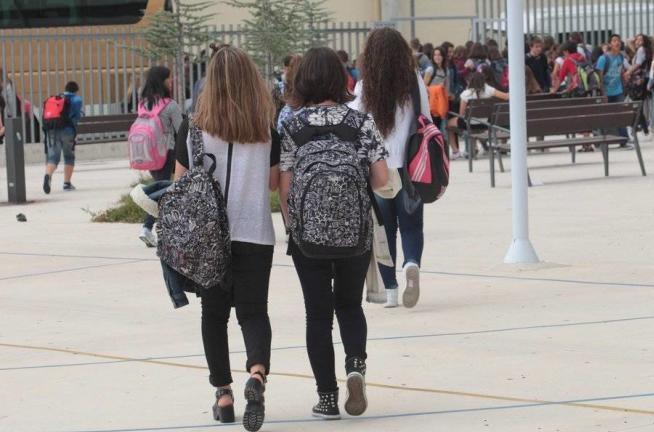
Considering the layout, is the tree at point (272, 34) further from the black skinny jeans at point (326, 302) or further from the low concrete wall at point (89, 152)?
the black skinny jeans at point (326, 302)

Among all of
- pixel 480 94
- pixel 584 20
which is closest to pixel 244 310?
pixel 480 94

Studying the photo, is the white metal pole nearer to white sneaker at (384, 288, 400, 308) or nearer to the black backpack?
white sneaker at (384, 288, 400, 308)

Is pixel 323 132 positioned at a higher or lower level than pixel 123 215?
higher

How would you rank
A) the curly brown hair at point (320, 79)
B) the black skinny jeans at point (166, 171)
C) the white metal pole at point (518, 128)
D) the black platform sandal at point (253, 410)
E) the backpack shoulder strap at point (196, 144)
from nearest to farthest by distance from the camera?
the black platform sandal at point (253, 410) → the backpack shoulder strap at point (196, 144) → the curly brown hair at point (320, 79) → the white metal pole at point (518, 128) → the black skinny jeans at point (166, 171)

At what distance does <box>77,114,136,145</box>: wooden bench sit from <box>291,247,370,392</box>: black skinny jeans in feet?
58.4

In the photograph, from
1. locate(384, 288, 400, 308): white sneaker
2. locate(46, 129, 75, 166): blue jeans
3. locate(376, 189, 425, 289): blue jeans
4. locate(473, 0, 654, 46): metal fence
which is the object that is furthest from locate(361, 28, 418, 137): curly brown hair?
locate(473, 0, 654, 46): metal fence

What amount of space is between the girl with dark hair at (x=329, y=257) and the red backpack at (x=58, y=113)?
14.6m

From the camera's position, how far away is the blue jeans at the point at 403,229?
9.12m

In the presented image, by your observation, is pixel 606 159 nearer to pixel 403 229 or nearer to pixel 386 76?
pixel 403 229

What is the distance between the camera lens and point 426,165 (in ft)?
29.0

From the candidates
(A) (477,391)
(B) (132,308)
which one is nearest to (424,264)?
(B) (132,308)

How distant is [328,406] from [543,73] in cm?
2031

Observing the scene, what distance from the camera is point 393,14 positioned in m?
36.1

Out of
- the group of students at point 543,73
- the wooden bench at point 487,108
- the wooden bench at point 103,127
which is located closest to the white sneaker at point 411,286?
the wooden bench at point 487,108
